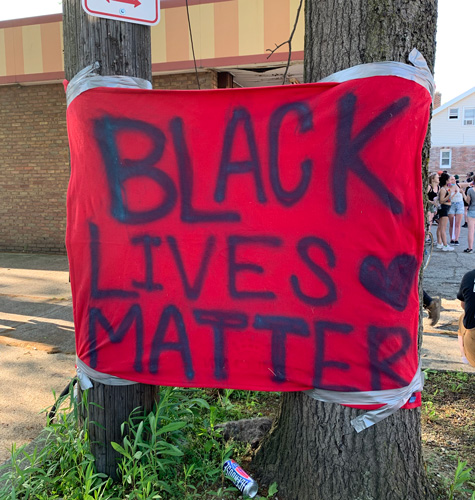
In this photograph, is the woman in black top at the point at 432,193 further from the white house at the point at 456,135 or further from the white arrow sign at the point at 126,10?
the white house at the point at 456,135

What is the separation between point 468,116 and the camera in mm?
35281

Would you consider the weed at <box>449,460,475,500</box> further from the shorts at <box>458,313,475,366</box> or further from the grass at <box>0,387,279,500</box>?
the shorts at <box>458,313,475,366</box>

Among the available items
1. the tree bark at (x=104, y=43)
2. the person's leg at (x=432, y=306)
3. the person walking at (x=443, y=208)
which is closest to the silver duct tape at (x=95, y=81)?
the tree bark at (x=104, y=43)

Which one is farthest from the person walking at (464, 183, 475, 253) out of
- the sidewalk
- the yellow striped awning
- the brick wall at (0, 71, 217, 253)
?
the brick wall at (0, 71, 217, 253)

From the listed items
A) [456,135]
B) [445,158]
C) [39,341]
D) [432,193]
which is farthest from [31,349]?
[456,135]

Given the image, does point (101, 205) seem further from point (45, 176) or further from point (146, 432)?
point (45, 176)

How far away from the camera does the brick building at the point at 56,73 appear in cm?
812

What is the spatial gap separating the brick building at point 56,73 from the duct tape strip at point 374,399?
6687mm

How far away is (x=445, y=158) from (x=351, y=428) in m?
37.2

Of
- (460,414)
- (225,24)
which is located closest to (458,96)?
(225,24)

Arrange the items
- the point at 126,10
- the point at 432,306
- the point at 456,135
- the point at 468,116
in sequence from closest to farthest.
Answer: the point at 126,10 < the point at 432,306 < the point at 468,116 < the point at 456,135

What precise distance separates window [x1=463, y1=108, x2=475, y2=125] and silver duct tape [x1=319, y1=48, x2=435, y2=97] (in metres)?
37.3

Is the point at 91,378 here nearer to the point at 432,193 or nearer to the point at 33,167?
the point at 33,167

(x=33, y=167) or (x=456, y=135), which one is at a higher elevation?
(x=456, y=135)
